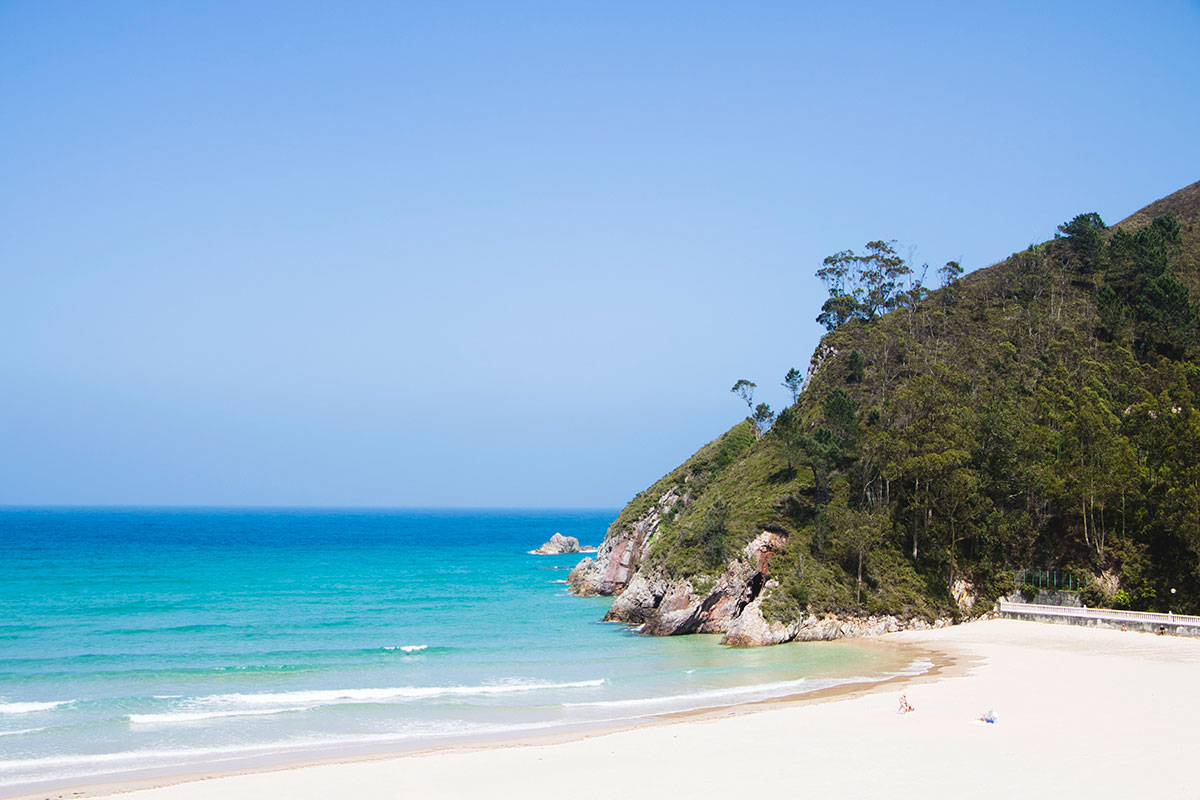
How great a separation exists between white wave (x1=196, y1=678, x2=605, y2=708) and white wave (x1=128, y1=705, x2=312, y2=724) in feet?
3.71

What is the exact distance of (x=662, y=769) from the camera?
21453mm

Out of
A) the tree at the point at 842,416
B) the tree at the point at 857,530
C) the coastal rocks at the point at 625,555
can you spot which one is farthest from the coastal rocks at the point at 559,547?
the tree at the point at 857,530

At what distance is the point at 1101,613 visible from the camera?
41.9 metres

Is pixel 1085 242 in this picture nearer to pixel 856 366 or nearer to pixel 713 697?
pixel 856 366

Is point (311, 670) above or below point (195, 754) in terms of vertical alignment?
below

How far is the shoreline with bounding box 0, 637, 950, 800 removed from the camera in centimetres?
2070

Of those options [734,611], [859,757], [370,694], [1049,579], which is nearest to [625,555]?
[734,611]

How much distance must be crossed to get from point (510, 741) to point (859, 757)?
34.5 feet

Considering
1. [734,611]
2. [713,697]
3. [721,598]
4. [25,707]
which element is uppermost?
[721,598]

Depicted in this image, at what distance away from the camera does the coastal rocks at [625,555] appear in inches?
2675

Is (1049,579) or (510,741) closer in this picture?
(510,741)

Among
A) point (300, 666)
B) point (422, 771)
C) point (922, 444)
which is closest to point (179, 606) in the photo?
point (300, 666)

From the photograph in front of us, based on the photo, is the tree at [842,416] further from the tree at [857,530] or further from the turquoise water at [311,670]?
the turquoise water at [311,670]

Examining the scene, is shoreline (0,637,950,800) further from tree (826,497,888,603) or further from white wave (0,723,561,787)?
tree (826,497,888,603)
